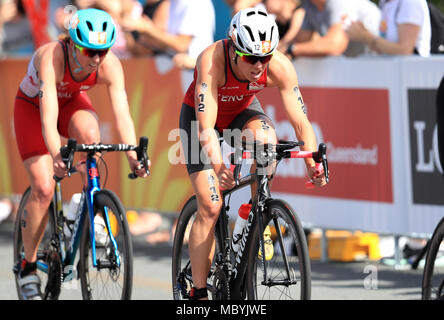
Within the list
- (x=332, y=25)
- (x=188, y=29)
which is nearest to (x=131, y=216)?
(x=188, y=29)

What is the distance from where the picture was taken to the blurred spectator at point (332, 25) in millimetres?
9617

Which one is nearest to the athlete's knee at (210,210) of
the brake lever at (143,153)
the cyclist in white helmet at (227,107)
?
the cyclist in white helmet at (227,107)

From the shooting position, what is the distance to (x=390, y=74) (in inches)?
356

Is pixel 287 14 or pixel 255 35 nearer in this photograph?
pixel 255 35

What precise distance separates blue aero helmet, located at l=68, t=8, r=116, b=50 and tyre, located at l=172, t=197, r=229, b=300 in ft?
4.09

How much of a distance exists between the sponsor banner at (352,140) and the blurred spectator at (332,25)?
40 centimetres

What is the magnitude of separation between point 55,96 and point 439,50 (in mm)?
3701

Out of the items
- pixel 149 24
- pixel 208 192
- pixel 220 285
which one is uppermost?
pixel 149 24

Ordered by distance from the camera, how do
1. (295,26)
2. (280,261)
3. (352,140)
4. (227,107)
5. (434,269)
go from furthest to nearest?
(295,26)
(352,140)
(227,107)
(280,261)
(434,269)

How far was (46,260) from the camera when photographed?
771 centimetres

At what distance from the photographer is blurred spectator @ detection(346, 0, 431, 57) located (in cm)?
916

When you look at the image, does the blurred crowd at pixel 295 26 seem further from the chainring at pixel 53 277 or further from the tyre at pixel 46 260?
the chainring at pixel 53 277

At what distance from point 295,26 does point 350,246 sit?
2221 millimetres

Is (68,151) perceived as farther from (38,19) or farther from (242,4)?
(38,19)
